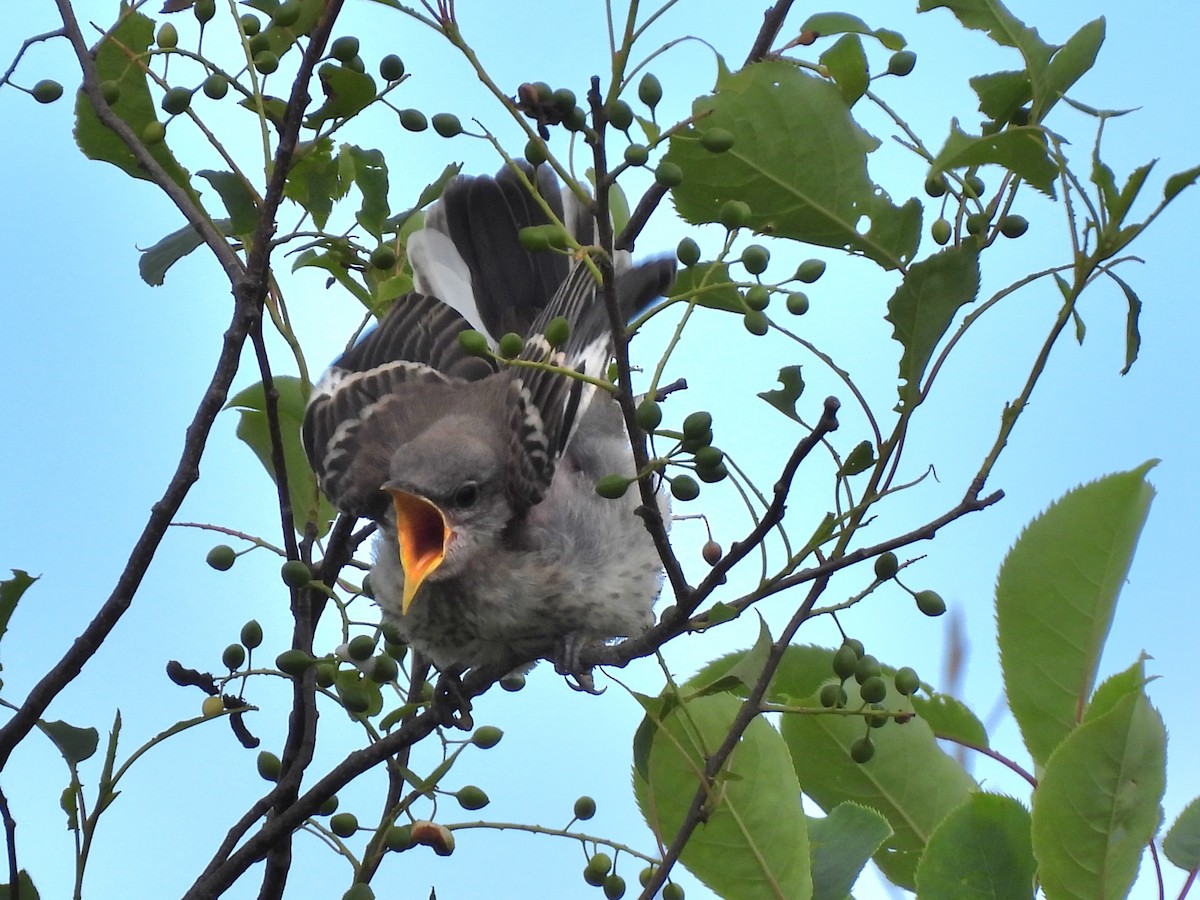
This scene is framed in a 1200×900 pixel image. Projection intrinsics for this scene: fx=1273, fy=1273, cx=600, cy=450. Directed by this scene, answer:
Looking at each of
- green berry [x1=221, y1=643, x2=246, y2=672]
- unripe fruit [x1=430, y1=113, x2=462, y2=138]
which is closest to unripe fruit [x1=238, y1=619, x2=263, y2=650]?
green berry [x1=221, y1=643, x2=246, y2=672]

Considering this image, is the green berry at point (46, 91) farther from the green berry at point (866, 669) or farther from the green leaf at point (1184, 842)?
the green leaf at point (1184, 842)

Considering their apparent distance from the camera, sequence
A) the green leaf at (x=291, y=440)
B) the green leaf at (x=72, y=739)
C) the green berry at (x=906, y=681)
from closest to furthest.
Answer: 1. the green berry at (x=906, y=681)
2. the green leaf at (x=72, y=739)
3. the green leaf at (x=291, y=440)

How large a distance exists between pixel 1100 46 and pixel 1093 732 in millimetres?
679

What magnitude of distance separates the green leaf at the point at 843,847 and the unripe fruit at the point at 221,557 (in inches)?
35.4

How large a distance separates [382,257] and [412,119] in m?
0.24

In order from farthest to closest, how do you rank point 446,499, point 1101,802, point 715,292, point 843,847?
point 446,499 → point 715,292 → point 843,847 → point 1101,802

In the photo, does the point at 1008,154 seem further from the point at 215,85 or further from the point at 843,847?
the point at 215,85

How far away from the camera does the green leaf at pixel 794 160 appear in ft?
4.38

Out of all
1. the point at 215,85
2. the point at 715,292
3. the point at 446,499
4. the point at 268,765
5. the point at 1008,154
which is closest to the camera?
the point at 1008,154

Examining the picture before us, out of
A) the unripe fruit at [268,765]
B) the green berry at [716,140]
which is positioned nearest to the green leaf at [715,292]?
the green berry at [716,140]

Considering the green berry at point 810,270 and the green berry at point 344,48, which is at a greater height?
the green berry at point 344,48

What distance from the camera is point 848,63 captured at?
4.60 ft

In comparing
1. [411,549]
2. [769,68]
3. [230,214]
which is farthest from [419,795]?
[769,68]

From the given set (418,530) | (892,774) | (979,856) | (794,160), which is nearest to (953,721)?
(892,774)
